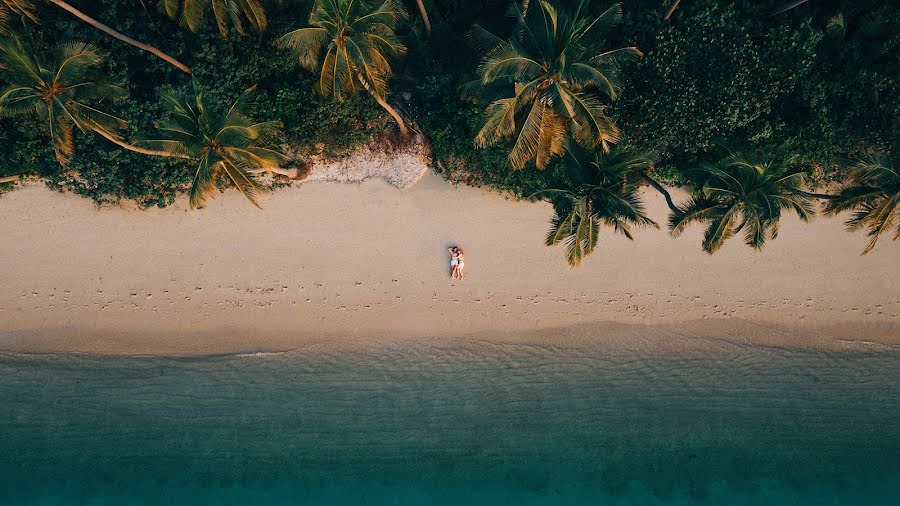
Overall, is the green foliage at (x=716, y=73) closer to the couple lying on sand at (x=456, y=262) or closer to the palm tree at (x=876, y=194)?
the palm tree at (x=876, y=194)

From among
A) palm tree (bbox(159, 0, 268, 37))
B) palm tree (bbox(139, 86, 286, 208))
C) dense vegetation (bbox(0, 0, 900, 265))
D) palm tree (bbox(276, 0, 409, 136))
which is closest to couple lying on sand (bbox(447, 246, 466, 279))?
dense vegetation (bbox(0, 0, 900, 265))

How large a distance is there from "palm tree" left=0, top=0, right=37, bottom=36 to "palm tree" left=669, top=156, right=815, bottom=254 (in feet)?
62.4

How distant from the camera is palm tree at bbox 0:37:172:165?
13790mm

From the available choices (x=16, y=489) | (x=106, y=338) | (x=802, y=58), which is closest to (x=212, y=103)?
(x=106, y=338)

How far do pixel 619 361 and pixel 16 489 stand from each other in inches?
809

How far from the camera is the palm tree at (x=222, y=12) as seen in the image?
15703 mm

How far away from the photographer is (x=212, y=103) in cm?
1688

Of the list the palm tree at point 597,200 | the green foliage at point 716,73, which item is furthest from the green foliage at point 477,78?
the palm tree at point 597,200

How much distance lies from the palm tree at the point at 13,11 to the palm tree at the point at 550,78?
12.9 metres

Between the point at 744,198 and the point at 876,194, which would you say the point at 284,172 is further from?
the point at 876,194

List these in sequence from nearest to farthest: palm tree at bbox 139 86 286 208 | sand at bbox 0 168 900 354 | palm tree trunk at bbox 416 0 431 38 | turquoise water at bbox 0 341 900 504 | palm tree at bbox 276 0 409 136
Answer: palm tree at bbox 276 0 409 136 < palm tree at bbox 139 86 286 208 < palm tree trunk at bbox 416 0 431 38 < sand at bbox 0 168 900 354 < turquoise water at bbox 0 341 900 504

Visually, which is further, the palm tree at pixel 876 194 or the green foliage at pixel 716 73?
the green foliage at pixel 716 73

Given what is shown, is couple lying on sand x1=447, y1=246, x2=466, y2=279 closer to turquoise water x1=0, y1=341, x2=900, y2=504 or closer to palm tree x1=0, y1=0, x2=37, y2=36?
turquoise water x1=0, y1=341, x2=900, y2=504

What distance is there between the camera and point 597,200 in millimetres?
14703
